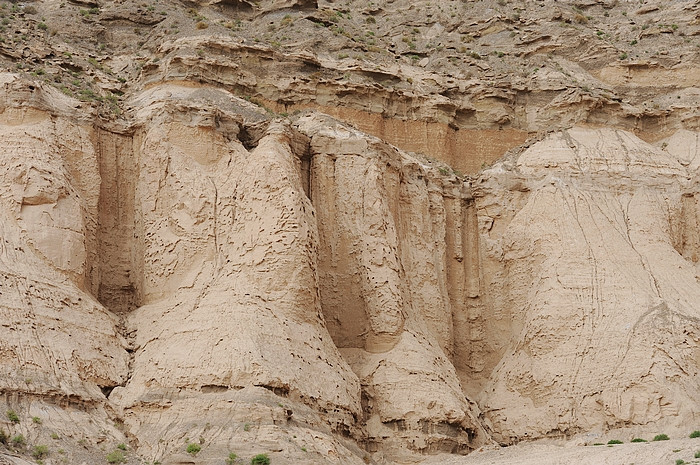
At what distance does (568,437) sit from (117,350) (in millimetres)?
12276

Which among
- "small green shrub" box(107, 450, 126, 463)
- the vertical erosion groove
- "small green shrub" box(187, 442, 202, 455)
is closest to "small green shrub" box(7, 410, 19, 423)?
"small green shrub" box(107, 450, 126, 463)

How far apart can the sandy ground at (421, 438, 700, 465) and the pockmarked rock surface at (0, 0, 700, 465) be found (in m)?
0.32

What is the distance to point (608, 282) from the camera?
40.9 m

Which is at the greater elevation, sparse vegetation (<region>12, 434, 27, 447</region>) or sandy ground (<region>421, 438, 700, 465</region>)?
sparse vegetation (<region>12, 434, 27, 447</region>)

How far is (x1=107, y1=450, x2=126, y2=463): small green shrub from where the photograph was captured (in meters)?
31.2

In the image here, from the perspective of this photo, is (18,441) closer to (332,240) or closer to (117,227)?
(117,227)

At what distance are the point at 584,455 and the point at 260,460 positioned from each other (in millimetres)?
7819

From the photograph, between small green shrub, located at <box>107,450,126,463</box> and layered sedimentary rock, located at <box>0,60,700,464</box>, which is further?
layered sedimentary rock, located at <box>0,60,700,464</box>

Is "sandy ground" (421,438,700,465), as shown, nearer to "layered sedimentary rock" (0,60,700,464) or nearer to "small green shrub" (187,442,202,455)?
"layered sedimentary rock" (0,60,700,464)

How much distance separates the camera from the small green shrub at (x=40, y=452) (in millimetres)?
30172

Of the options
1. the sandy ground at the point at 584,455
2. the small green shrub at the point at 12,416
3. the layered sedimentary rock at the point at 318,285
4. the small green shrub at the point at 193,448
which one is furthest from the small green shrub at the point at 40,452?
the sandy ground at the point at 584,455

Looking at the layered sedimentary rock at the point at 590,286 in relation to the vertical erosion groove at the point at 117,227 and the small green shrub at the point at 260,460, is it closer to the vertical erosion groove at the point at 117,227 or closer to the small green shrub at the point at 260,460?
the small green shrub at the point at 260,460

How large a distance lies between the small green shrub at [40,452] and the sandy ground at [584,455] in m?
10.1

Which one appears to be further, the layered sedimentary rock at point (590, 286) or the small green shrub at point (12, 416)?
the layered sedimentary rock at point (590, 286)
